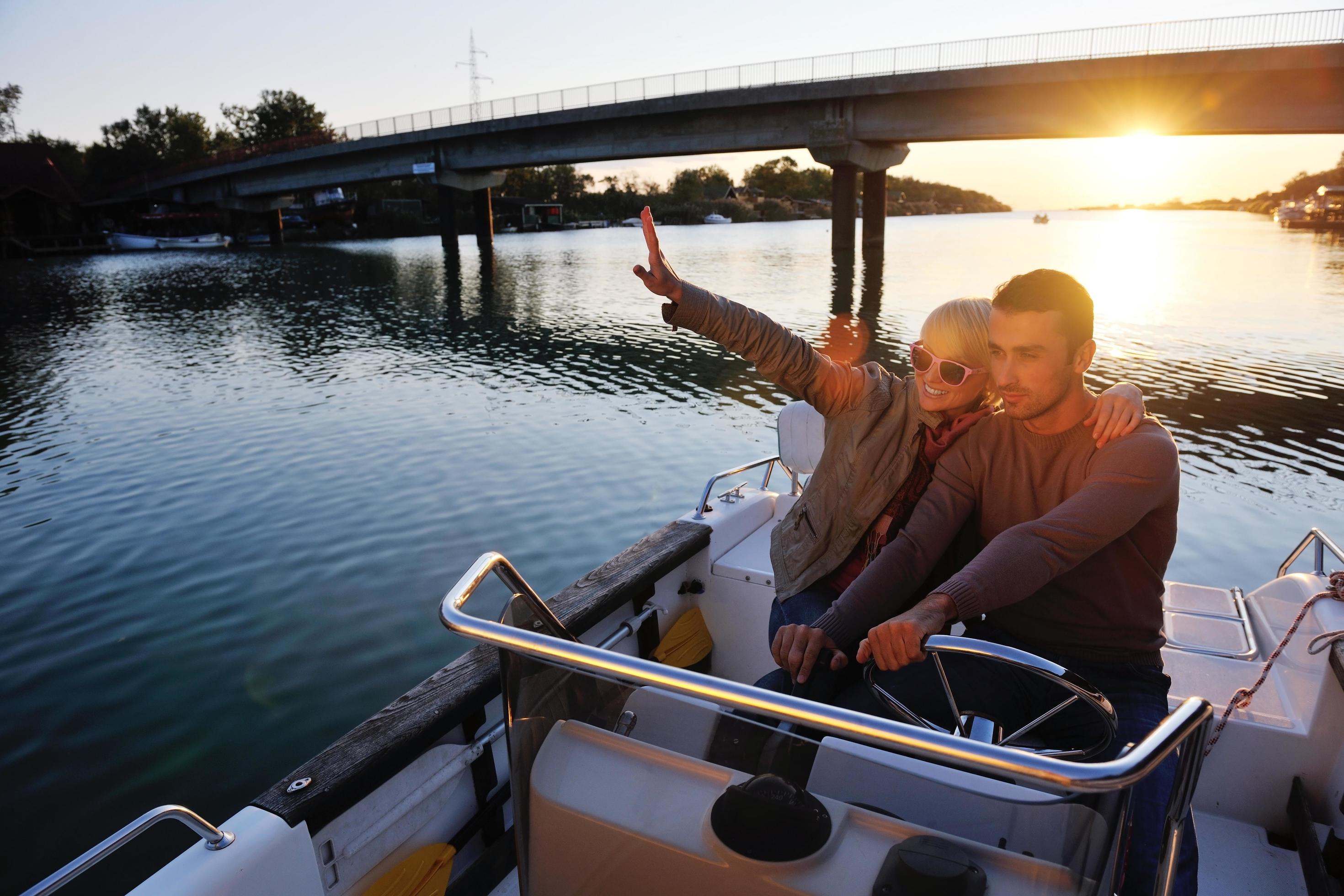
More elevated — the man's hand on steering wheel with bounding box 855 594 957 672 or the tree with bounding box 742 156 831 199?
the tree with bounding box 742 156 831 199

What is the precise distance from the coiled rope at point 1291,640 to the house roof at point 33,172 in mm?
77098

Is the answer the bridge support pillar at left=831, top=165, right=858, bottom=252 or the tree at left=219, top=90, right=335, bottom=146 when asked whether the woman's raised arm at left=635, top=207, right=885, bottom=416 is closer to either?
the bridge support pillar at left=831, top=165, right=858, bottom=252

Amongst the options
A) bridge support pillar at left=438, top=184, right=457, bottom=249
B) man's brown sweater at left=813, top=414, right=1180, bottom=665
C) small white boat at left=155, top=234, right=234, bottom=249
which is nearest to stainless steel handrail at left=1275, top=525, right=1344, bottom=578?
man's brown sweater at left=813, top=414, right=1180, bottom=665

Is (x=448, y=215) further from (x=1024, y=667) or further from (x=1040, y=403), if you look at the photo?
(x=1024, y=667)

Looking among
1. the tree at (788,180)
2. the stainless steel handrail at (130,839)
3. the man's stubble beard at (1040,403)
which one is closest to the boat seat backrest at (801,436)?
the man's stubble beard at (1040,403)

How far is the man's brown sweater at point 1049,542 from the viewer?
2314mm

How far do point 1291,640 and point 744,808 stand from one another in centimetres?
302

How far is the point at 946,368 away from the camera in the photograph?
2.77 m

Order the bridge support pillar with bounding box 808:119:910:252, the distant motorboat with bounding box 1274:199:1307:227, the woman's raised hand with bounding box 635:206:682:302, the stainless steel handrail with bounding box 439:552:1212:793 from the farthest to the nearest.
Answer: the distant motorboat with bounding box 1274:199:1307:227 → the bridge support pillar with bounding box 808:119:910:252 → the woman's raised hand with bounding box 635:206:682:302 → the stainless steel handrail with bounding box 439:552:1212:793

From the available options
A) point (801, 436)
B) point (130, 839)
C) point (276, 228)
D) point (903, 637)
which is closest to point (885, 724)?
point (903, 637)

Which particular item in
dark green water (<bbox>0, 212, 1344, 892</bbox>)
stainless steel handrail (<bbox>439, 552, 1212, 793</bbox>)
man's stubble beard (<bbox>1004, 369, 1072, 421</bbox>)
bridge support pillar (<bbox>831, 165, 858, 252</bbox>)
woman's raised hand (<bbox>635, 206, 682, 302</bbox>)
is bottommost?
dark green water (<bbox>0, 212, 1344, 892</bbox>)

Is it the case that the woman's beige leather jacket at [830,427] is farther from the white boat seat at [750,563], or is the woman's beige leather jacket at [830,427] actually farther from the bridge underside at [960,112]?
the bridge underside at [960,112]

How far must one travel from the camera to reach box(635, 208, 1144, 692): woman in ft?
9.18

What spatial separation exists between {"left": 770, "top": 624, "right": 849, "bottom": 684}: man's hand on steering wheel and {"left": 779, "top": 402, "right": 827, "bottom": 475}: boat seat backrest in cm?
163
